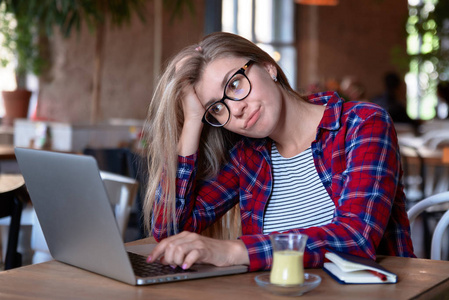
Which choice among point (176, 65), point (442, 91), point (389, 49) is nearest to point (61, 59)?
point (442, 91)

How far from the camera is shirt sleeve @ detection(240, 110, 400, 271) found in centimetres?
125

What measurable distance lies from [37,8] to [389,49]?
26.0ft

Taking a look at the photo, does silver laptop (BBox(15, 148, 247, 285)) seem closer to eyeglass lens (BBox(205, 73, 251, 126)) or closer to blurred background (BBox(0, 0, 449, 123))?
eyeglass lens (BBox(205, 73, 251, 126))

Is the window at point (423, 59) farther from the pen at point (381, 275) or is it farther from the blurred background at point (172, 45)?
the pen at point (381, 275)

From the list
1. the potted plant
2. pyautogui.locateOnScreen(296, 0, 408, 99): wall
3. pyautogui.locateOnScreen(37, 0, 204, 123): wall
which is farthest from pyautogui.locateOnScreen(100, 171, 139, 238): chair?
pyautogui.locateOnScreen(296, 0, 408, 99): wall

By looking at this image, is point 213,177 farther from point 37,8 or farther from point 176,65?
point 37,8

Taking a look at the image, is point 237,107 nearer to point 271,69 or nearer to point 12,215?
point 271,69

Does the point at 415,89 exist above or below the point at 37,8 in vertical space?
below

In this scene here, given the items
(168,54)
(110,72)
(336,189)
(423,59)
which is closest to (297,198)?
(336,189)

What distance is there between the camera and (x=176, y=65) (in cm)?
160

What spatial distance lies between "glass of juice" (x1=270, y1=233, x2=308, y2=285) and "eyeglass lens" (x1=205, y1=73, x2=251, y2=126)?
0.47m

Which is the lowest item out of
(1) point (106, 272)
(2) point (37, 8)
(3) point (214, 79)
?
(1) point (106, 272)

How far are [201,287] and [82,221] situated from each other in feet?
0.80

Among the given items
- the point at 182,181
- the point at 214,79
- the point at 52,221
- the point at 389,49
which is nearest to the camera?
the point at 52,221
